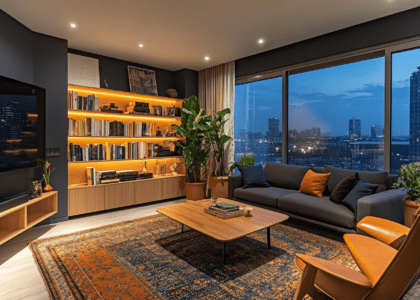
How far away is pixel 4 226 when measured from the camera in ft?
9.41

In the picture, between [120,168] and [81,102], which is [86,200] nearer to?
[120,168]

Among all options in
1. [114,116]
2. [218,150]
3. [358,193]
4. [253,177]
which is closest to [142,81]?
[114,116]

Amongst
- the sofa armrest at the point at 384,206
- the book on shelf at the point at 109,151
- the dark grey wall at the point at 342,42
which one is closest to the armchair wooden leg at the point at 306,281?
the sofa armrest at the point at 384,206

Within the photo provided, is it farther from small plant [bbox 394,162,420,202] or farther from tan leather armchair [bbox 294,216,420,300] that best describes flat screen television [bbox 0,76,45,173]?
small plant [bbox 394,162,420,202]

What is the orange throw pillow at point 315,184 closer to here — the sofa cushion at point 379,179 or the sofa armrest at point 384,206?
the sofa cushion at point 379,179

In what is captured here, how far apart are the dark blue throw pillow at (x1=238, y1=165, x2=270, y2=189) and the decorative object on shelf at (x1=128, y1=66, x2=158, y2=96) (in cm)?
254

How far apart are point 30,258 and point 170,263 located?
4.82 feet

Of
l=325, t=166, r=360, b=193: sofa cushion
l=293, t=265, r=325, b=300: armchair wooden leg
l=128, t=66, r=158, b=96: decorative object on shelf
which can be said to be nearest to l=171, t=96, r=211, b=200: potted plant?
l=128, t=66, r=158, b=96: decorative object on shelf

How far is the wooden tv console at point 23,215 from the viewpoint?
2.74 meters

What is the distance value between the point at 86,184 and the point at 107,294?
2769mm

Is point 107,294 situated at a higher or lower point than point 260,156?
lower

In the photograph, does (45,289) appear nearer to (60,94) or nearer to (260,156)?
(60,94)

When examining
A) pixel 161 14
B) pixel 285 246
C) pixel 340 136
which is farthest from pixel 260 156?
pixel 161 14

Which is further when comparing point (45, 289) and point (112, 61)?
point (112, 61)
